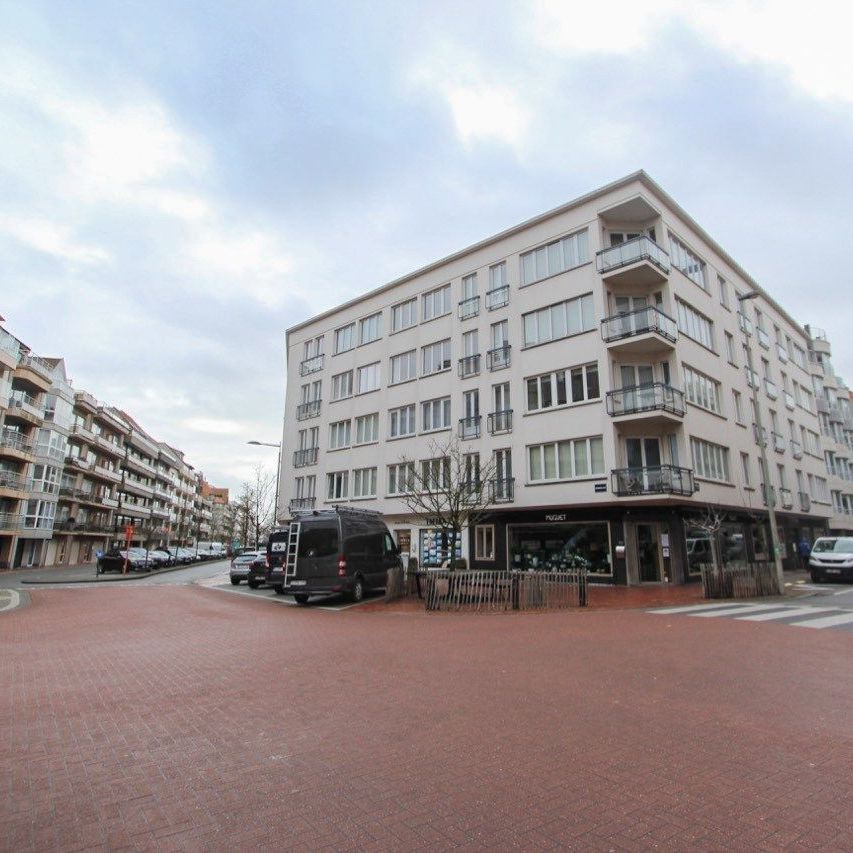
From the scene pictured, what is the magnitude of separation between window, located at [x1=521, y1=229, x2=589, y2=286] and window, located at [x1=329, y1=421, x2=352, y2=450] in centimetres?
1377

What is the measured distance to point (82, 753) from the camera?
176 inches

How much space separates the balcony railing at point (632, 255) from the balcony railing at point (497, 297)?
4.81 meters

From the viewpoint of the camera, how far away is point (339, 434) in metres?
34.9

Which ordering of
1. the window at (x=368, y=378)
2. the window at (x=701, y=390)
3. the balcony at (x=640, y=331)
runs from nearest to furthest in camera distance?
the balcony at (x=640, y=331) < the window at (x=701, y=390) < the window at (x=368, y=378)

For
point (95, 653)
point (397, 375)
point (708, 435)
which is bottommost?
point (95, 653)

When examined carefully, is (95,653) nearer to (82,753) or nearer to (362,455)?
(82,753)

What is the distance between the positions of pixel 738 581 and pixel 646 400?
Result: 7.59 metres

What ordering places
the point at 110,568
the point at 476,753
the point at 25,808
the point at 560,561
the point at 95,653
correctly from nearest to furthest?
1. the point at 25,808
2. the point at 476,753
3. the point at 95,653
4. the point at 560,561
5. the point at 110,568

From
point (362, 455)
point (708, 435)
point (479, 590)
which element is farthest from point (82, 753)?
point (362, 455)

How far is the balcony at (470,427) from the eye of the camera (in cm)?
2711

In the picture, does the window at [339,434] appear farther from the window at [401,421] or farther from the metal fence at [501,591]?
the metal fence at [501,591]

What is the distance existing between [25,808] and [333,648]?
5.80 m

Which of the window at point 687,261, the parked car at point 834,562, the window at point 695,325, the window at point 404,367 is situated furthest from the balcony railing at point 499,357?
the parked car at point 834,562

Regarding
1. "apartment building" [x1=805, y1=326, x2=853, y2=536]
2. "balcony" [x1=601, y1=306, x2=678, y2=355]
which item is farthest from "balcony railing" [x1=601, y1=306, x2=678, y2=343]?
"apartment building" [x1=805, y1=326, x2=853, y2=536]
